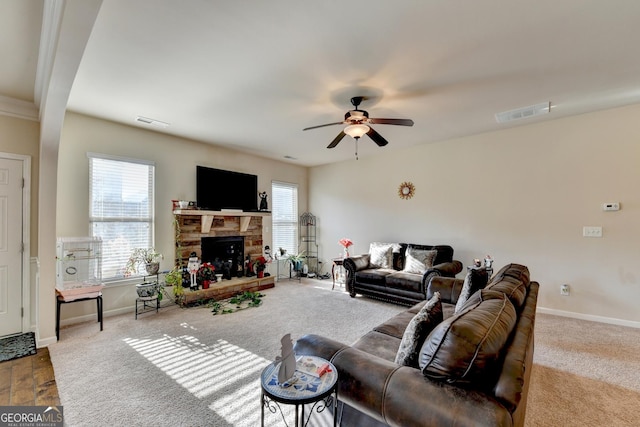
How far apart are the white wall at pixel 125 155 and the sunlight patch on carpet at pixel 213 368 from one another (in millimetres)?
1198

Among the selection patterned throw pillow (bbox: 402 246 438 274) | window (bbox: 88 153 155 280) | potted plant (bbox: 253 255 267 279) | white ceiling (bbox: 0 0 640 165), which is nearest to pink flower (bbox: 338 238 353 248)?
patterned throw pillow (bbox: 402 246 438 274)

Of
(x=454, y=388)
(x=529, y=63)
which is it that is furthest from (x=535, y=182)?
(x=454, y=388)

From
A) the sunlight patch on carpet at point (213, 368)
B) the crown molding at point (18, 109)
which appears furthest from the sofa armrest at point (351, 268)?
the crown molding at point (18, 109)

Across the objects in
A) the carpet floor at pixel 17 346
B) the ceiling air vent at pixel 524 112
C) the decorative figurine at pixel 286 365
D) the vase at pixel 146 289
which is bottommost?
the carpet floor at pixel 17 346

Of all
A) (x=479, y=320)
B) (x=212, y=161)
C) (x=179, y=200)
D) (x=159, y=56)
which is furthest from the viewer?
(x=212, y=161)

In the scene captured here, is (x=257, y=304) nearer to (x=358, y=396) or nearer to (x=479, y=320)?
(x=358, y=396)

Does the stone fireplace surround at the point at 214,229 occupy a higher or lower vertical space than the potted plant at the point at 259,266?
higher

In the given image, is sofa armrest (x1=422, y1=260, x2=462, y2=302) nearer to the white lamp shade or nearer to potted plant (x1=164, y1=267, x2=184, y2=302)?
the white lamp shade

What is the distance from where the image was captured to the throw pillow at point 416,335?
4.93ft

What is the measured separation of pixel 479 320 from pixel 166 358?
2868mm

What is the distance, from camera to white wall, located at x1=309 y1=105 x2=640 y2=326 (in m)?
3.71

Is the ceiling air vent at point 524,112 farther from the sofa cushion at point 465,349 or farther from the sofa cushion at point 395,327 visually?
the sofa cushion at point 465,349

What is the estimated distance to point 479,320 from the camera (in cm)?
132

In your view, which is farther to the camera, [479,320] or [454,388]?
[479,320]
